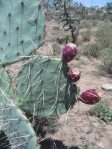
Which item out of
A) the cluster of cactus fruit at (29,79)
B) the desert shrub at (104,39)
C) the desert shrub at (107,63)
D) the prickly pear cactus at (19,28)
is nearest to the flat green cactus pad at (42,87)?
the cluster of cactus fruit at (29,79)

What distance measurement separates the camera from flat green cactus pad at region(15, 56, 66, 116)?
3459 mm

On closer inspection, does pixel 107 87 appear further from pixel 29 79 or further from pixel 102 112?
pixel 29 79

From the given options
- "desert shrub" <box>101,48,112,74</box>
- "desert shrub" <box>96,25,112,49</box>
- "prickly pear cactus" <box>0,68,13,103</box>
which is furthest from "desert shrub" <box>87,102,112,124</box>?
"desert shrub" <box>96,25,112,49</box>

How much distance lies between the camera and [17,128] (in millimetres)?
3373

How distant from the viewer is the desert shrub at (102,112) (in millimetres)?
5715

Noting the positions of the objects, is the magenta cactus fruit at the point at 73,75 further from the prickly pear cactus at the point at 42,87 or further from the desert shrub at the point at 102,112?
the desert shrub at the point at 102,112

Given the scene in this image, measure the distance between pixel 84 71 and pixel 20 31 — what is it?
16.6 ft

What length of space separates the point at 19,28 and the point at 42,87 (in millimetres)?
633

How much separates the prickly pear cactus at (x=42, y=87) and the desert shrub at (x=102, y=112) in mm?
2143

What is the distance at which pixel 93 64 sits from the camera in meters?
9.73

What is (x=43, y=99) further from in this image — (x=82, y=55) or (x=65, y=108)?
(x=82, y=55)

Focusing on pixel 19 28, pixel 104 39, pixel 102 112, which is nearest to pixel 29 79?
pixel 19 28

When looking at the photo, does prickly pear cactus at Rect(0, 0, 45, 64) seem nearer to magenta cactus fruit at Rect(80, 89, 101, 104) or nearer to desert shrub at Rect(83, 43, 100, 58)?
magenta cactus fruit at Rect(80, 89, 101, 104)

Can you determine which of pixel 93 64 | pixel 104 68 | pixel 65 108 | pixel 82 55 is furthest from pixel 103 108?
pixel 82 55
